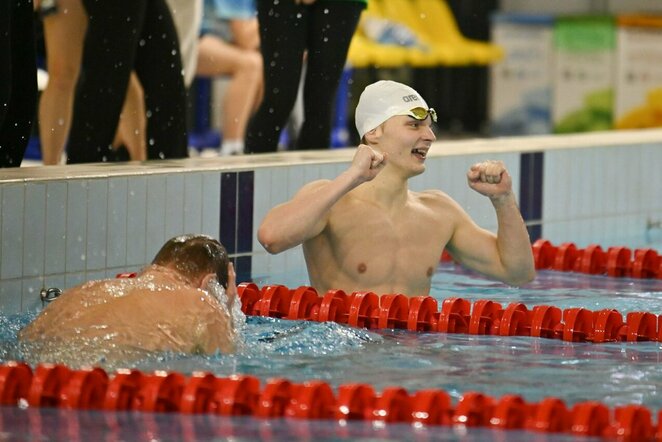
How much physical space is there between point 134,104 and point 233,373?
10.6ft

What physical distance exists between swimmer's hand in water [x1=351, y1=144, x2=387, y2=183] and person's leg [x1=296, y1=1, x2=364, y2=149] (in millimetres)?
2127

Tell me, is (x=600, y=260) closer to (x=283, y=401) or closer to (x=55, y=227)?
(x=55, y=227)

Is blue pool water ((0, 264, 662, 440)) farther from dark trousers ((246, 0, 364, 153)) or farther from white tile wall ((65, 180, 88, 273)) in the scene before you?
dark trousers ((246, 0, 364, 153))

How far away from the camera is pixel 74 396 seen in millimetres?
3328

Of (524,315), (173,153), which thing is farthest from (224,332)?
(173,153)

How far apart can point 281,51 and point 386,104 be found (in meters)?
1.71

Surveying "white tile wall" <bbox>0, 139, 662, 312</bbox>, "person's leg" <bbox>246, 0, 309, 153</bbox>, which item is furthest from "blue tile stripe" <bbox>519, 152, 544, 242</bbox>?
"person's leg" <bbox>246, 0, 309, 153</bbox>

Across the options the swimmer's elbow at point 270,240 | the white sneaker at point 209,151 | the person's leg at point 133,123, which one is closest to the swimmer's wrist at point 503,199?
the swimmer's elbow at point 270,240

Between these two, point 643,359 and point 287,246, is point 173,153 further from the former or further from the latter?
point 643,359

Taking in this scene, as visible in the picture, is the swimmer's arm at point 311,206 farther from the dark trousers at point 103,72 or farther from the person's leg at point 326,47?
the person's leg at point 326,47

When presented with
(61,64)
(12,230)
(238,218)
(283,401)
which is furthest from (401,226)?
(61,64)

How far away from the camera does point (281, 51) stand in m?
6.27

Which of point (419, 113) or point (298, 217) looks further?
point (419, 113)

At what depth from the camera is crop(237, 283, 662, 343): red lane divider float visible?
435cm
